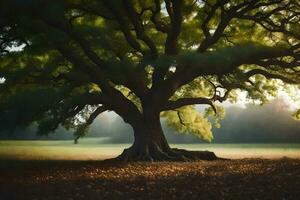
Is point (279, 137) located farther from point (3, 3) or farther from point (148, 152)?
point (3, 3)

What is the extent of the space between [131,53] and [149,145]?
6.35m

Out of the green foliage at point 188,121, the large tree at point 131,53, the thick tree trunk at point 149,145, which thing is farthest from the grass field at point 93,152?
the thick tree trunk at point 149,145

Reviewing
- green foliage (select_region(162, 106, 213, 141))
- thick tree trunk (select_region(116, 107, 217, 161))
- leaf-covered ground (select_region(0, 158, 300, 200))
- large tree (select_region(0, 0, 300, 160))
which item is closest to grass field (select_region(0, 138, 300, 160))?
green foliage (select_region(162, 106, 213, 141))

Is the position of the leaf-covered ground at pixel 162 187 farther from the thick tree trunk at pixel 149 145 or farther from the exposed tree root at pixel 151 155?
the thick tree trunk at pixel 149 145

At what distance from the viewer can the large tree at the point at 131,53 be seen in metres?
19.0

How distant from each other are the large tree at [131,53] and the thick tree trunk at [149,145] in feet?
0.19

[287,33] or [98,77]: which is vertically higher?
[287,33]

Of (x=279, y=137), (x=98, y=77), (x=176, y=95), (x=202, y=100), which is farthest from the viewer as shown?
(x=279, y=137)

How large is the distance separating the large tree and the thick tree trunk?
59 mm

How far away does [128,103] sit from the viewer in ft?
85.8

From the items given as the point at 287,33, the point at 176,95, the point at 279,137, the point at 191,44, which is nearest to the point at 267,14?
the point at 287,33

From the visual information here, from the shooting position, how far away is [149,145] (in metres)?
26.0

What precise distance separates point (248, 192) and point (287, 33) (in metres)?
14.1

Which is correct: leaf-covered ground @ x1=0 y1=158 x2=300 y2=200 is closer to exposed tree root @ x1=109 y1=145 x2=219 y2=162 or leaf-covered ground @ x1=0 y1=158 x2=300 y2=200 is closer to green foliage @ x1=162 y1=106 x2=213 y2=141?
exposed tree root @ x1=109 y1=145 x2=219 y2=162
